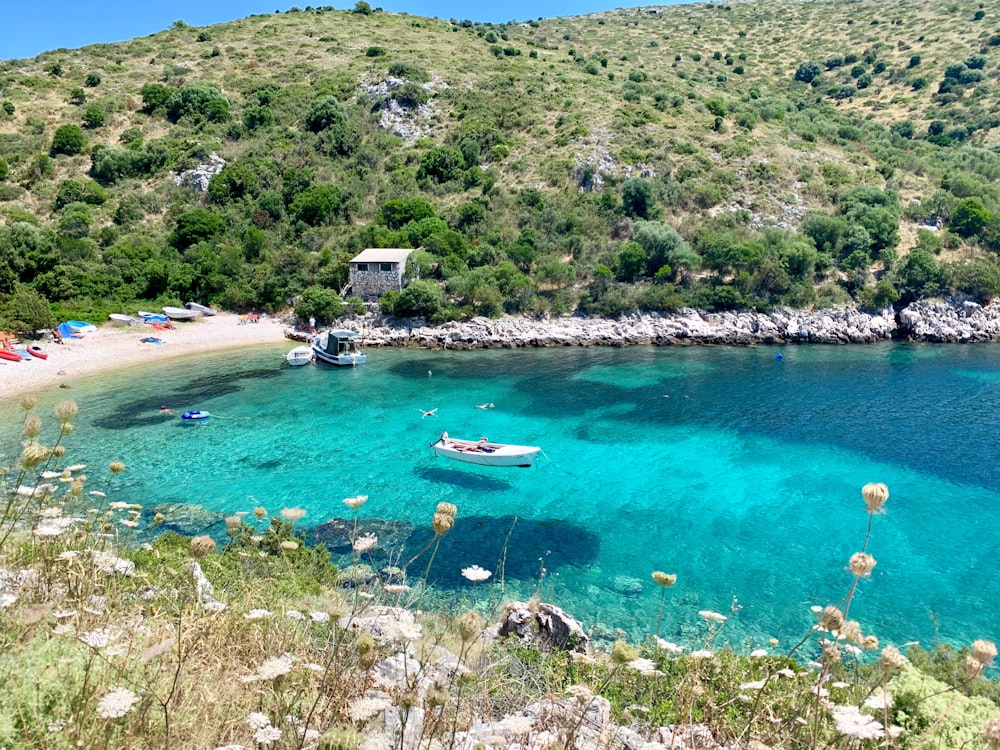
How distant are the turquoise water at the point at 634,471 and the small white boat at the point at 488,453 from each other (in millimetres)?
519

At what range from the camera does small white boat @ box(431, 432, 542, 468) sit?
2031 cm

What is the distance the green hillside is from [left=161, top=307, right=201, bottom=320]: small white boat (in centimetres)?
226

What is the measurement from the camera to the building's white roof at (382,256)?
45.2 m

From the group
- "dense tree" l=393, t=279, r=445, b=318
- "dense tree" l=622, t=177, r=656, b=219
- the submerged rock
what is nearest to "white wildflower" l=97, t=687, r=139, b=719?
the submerged rock

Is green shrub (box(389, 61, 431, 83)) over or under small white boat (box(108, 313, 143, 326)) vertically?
over

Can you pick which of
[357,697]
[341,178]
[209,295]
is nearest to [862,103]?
[341,178]

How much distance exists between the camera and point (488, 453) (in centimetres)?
2039

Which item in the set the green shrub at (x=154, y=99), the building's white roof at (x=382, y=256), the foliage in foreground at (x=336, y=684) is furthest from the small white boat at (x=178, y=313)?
the foliage in foreground at (x=336, y=684)

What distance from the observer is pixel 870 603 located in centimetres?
1304

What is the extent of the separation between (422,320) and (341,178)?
86.6 feet

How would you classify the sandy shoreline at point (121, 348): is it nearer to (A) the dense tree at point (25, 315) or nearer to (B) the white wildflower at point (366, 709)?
(A) the dense tree at point (25, 315)

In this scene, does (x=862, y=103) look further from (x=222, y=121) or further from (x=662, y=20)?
(x=222, y=121)

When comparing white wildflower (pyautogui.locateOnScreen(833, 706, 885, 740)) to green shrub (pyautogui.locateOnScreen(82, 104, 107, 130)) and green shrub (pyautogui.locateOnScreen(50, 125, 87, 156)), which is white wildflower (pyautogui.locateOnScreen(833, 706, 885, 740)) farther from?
green shrub (pyautogui.locateOnScreen(82, 104, 107, 130))

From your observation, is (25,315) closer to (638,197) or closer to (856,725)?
(856,725)
